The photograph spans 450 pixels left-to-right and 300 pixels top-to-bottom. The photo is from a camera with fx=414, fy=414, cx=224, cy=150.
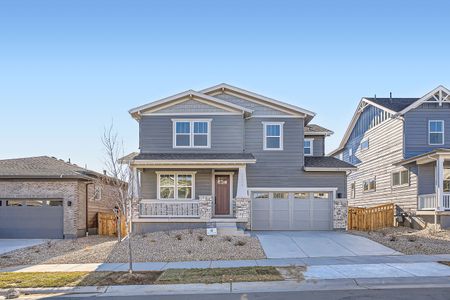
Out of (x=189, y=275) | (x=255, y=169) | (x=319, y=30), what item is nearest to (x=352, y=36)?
(x=319, y=30)

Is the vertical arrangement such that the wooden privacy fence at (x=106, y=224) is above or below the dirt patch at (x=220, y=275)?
Answer: below

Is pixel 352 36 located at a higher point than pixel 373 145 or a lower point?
higher

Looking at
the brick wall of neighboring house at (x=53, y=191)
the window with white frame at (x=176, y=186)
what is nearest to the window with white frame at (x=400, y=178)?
the window with white frame at (x=176, y=186)

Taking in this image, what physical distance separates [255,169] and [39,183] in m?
11.7

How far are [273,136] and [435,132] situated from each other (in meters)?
9.57

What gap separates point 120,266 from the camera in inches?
525

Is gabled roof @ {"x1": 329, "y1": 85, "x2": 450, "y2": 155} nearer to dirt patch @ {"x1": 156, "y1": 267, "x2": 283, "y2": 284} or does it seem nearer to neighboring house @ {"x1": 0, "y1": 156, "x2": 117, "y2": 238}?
dirt patch @ {"x1": 156, "y1": 267, "x2": 283, "y2": 284}

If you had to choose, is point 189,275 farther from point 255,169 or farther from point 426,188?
point 426,188

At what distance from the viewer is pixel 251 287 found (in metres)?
10.1

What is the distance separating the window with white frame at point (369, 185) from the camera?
2891 cm

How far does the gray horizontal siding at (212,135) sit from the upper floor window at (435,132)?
11078mm

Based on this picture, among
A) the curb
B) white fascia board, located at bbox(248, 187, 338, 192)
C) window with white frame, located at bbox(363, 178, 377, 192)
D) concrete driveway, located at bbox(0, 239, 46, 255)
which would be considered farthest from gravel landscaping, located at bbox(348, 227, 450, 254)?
concrete driveway, located at bbox(0, 239, 46, 255)

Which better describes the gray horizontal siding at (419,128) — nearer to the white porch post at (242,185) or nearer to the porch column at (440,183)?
the porch column at (440,183)

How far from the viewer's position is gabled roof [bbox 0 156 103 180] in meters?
21.8
